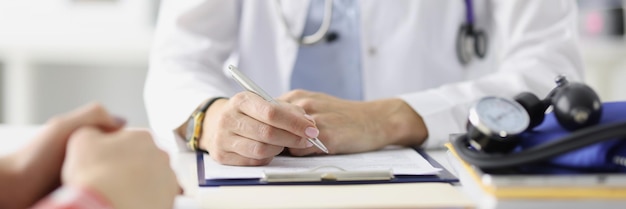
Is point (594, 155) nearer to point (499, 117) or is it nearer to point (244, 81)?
point (499, 117)

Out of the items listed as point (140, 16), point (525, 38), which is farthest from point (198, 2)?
point (140, 16)

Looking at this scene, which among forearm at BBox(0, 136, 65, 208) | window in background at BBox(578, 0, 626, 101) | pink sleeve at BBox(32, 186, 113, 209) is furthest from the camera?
window in background at BBox(578, 0, 626, 101)

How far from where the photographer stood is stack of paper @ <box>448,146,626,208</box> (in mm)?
598

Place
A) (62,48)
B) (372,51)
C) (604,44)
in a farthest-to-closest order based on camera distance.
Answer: (604,44) → (62,48) → (372,51)

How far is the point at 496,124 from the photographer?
0.66m

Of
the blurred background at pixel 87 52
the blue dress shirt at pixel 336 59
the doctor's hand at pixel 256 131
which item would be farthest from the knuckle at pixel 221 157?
the blurred background at pixel 87 52

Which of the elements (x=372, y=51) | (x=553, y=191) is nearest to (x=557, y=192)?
(x=553, y=191)

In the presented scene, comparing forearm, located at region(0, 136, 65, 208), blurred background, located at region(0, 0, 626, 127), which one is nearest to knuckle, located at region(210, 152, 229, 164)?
forearm, located at region(0, 136, 65, 208)

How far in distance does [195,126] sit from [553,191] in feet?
1.88

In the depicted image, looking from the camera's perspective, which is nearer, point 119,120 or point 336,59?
point 119,120

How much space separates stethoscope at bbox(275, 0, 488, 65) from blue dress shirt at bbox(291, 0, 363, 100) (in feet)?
0.04

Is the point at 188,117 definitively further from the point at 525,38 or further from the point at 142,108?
the point at 142,108

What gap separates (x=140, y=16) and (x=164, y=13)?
190 centimetres

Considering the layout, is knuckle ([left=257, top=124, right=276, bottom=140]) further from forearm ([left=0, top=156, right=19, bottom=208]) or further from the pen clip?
forearm ([left=0, top=156, right=19, bottom=208])
